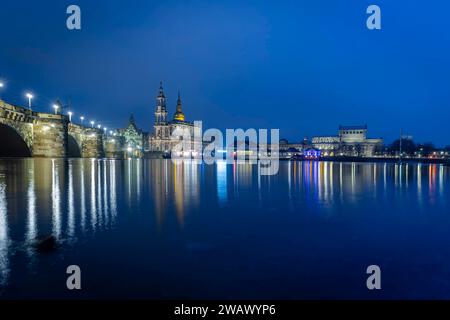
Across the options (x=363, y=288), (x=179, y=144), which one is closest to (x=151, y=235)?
(x=363, y=288)

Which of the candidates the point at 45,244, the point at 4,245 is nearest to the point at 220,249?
the point at 45,244

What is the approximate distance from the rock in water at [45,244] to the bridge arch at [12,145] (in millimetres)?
60003

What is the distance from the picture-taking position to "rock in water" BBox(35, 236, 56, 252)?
25.5ft

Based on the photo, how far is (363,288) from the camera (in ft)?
20.2

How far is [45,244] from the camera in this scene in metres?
7.91

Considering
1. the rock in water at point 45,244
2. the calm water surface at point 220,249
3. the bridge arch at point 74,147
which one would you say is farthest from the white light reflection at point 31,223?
the bridge arch at point 74,147

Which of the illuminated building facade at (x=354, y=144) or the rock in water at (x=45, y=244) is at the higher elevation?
the illuminated building facade at (x=354, y=144)

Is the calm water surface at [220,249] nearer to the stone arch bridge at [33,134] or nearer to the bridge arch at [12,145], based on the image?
the stone arch bridge at [33,134]

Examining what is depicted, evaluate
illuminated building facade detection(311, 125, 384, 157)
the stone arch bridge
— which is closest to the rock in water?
the stone arch bridge

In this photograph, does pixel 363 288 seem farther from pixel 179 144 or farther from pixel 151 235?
pixel 179 144

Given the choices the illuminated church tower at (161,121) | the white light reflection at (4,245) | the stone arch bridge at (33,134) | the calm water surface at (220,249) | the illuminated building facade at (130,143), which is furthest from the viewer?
the illuminated church tower at (161,121)

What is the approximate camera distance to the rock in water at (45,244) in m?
7.77

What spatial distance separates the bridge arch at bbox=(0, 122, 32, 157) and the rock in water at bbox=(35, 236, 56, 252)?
60003mm

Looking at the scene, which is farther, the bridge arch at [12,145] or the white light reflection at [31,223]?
the bridge arch at [12,145]
